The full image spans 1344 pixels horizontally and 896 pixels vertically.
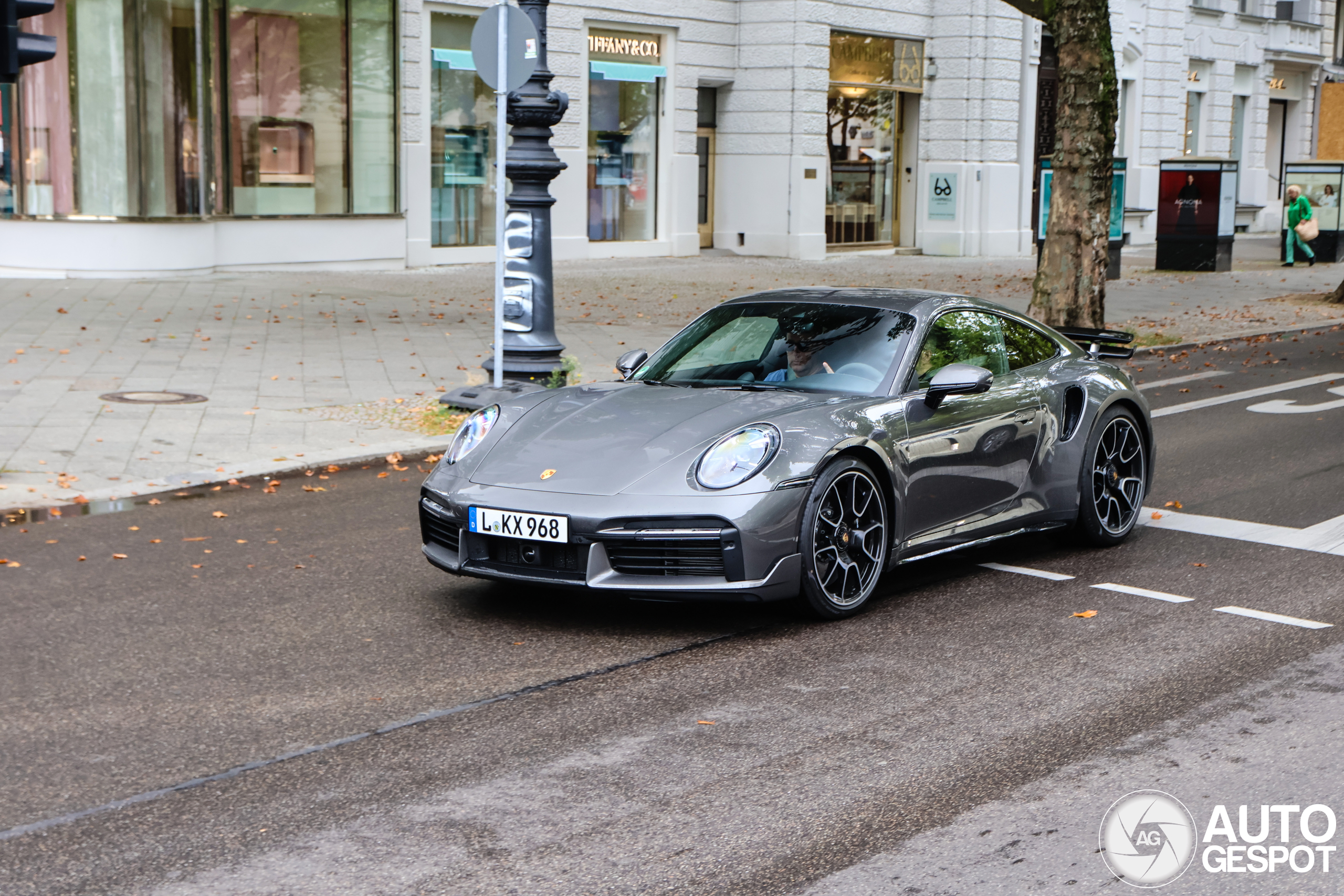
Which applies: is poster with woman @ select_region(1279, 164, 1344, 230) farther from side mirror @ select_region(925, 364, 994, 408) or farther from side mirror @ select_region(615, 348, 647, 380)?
side mirror @ select_region(925, 364, 994, 408)

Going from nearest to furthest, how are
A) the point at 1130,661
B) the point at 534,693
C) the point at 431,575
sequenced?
the point at 534,693, the point at 1130,661, the point at 431,575

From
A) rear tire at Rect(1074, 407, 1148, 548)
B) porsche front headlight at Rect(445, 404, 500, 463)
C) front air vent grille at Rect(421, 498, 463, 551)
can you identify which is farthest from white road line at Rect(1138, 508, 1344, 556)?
front air vent grille at Rect(421, 498, 463, 551)

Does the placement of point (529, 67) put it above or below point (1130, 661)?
above

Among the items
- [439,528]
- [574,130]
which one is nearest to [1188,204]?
[574,130]

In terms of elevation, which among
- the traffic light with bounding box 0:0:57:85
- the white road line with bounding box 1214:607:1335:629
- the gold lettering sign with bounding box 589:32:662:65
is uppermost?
the gold lettering sign with bounding box 589:32:662:65

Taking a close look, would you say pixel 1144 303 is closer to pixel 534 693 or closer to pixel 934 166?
pixel 934 166

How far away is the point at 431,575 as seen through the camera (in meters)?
6.90

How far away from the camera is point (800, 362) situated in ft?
22.3

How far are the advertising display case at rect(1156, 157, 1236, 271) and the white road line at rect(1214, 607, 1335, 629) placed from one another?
21.7m

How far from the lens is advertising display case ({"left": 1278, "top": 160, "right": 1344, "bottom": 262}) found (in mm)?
28953

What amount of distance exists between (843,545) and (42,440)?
601 centimetres

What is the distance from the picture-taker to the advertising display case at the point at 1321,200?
29.0 m

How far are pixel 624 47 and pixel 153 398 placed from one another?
17037 mm

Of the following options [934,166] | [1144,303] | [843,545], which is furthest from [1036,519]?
[934,166]
